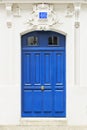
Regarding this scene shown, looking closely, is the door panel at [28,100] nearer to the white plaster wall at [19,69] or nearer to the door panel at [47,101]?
the white plaster wall at [19,69]

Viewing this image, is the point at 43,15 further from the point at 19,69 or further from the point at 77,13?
the point at 19,69

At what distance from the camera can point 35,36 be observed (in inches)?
519

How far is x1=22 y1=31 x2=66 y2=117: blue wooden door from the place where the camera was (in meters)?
13.1

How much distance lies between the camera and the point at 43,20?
12.8 m

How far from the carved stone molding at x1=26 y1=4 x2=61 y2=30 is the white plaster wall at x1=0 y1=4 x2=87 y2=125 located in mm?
144

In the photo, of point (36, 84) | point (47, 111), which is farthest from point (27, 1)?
point (47, 111)

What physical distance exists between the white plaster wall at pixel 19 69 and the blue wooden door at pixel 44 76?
0.29 meters

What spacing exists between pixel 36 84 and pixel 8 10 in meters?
2.43

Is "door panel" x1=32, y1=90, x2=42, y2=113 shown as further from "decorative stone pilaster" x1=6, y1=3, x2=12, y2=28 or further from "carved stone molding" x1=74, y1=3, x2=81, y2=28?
"carved stone molding" x1=74, y1=3, x2=81, y2=28

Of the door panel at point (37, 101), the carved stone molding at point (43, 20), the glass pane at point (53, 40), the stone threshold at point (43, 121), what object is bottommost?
the stone threshold at point (43, 121)

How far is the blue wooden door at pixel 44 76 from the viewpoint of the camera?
42.9 ft

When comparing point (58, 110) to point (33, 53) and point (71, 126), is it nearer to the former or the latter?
point (71, 126)

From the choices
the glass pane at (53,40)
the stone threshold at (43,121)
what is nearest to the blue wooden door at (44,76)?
the glass pane at (53,40)

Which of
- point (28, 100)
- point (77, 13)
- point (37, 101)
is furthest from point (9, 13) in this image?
point (37, 101)
